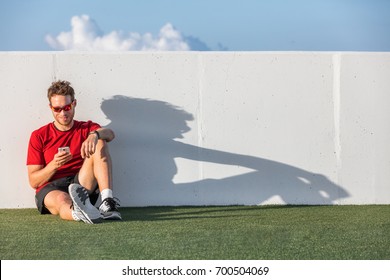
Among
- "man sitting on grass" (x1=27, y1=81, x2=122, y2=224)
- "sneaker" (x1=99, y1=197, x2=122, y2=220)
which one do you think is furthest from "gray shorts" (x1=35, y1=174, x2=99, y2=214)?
"sneaker" (x1=99, y1=197, x2=122, y2=220)

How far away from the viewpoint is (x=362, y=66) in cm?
635

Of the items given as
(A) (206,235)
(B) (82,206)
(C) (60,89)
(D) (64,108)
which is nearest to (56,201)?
(B) (82,206)

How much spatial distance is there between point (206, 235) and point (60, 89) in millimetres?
1817

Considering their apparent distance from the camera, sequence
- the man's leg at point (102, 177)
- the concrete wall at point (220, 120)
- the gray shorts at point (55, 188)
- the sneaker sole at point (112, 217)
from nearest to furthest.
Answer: the sneaker sole at point (112, 217) → the man's leg at point (102, 177) → the gray shorts at point (55, 188) → the concrete wall at point (220, 120)

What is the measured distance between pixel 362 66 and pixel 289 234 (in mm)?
2250

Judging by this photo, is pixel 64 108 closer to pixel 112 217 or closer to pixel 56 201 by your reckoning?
pixel 56 201

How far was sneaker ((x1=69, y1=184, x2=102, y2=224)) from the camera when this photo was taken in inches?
194

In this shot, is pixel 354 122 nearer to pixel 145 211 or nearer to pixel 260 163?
pixel 260 163

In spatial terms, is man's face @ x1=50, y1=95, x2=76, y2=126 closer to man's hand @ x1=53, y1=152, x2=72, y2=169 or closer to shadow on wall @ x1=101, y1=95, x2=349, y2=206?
man's hand @ x1=53, y1=152, x2=72, y2=169

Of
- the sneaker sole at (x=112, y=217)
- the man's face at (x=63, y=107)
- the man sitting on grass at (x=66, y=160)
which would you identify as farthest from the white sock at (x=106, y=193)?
the man's face at (x=63, y=107)

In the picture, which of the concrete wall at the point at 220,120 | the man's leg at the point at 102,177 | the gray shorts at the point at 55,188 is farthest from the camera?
the concrete wall at the point at 220,120

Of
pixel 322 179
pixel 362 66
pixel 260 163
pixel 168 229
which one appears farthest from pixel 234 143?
pixel 168 229

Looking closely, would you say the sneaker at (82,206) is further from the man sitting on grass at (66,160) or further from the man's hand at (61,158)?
the man's hand at (61,158)

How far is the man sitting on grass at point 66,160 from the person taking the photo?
5.39m
